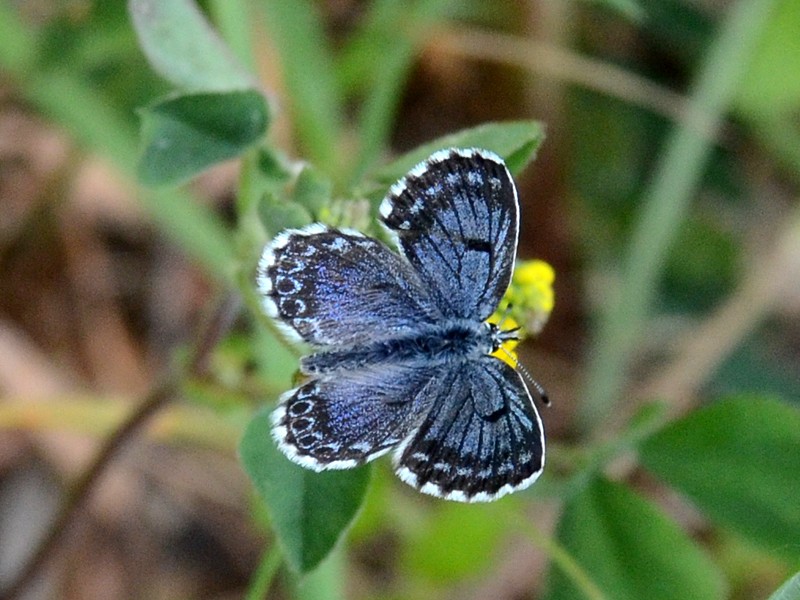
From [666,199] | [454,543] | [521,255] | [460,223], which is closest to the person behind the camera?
[460,223]

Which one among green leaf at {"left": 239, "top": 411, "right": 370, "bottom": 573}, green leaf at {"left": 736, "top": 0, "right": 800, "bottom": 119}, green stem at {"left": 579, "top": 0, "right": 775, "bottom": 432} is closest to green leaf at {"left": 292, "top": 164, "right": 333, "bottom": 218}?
green leaf at {"left": 239, "top": 411, "right": 370, "bottom": 573}

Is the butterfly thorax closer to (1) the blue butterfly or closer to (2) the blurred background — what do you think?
(1) the blue butterfly

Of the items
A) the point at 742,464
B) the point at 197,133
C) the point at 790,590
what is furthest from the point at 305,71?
the point at 790,590

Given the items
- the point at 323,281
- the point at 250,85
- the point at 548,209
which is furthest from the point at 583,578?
the point at 548,209

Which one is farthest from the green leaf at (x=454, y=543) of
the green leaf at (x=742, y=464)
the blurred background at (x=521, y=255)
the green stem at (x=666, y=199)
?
the green leaf at (x=742, y=464)

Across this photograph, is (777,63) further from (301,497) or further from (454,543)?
(301,497)

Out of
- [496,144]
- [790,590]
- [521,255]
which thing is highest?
[496,144]

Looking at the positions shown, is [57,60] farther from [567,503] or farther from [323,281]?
[567,503]
